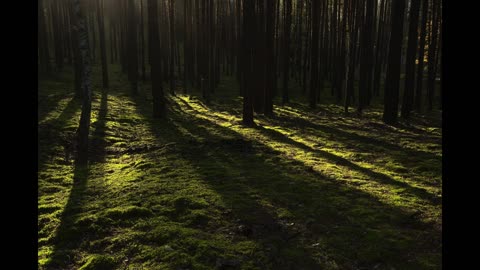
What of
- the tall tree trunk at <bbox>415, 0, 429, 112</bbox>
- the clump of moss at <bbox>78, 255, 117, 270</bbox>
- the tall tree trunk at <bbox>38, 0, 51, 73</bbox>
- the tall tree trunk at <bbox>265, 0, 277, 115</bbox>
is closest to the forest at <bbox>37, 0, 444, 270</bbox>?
the clump of moss at <bbox>78, 255, 117, 270</bbox>

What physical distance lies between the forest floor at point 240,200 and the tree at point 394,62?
275 centimetres

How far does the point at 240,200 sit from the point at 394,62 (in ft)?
41.1

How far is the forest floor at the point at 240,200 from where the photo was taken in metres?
5.34

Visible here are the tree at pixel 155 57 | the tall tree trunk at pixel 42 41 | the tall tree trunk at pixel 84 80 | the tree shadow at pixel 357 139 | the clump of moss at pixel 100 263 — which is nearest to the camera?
the clump of moss at pixel 100 263

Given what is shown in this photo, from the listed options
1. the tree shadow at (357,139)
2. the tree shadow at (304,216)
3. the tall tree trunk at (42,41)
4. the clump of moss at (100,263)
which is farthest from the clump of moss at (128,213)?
the tall tree trunk at (42,41)

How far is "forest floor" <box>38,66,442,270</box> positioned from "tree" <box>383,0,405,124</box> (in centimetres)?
275

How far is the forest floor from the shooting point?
5336mm

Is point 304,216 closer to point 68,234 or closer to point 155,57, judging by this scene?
point 68,234

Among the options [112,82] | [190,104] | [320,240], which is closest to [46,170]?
[320,240]

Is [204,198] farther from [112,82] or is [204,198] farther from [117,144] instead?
[112,82]

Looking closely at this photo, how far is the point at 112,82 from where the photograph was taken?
112ft

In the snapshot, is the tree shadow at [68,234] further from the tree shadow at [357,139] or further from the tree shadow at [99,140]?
the tree shadow at [357,139]
